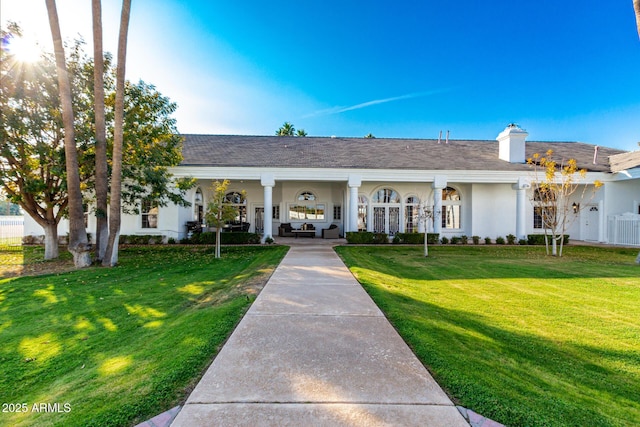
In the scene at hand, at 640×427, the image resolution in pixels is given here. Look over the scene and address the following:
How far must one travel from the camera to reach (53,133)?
11.1m

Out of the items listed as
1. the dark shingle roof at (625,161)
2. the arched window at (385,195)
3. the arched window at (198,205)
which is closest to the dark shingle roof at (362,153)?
the dark shingle roof at (625,161)

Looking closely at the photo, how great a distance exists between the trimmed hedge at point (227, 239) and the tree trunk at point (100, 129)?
17.8 ft

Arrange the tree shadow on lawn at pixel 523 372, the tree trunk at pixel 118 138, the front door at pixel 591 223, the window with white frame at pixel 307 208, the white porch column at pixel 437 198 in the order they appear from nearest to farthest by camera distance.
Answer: the tree shadow on lawn at pixel 523 372 < the tree trunk at pixel 118 138 < the white porch column at pixel 437 198 < the front door at pixel 591 223 < the window with white frame at pixel 307 208

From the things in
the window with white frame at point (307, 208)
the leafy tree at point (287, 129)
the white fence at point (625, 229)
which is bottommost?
the white fence at point (625, 229)

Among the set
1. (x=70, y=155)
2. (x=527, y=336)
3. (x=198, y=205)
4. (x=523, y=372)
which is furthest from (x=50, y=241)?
(x=527, y=336)

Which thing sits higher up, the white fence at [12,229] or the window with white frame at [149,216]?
the window with white frame at [149,216]

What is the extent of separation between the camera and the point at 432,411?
2.36m

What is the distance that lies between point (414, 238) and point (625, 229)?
38.8ft

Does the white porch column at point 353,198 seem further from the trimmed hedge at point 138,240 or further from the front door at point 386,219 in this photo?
the trimmed hedge at point 138,240

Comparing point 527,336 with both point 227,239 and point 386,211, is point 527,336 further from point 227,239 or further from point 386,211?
point 386,211

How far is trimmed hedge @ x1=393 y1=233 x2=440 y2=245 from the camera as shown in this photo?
16688 mm

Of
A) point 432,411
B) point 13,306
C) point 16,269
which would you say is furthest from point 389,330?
point 16,269

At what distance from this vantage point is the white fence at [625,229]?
1611 cm

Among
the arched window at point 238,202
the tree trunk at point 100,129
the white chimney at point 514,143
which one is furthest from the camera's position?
the arched window at point 238,202
